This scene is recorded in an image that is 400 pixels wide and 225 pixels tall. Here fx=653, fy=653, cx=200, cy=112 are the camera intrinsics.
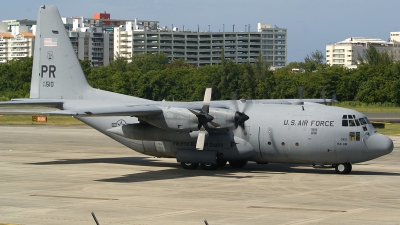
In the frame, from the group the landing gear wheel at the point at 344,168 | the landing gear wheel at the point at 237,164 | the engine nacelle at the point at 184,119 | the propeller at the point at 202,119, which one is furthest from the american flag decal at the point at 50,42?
the landing gear wheel at the point at 344,168

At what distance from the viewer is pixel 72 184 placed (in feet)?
Result: 84.1

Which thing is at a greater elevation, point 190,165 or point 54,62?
point 54,62

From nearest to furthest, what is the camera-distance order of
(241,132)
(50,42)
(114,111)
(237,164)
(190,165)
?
(114,111) < (241,132) < (190,165) < (237,164) < (50,42)

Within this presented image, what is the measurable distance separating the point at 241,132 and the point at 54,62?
11254mm

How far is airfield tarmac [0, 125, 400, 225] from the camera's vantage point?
741 inches

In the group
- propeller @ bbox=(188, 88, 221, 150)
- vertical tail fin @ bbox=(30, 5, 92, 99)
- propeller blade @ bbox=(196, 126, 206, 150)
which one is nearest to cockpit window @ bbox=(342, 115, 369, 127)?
propeller @ bbox=(188, 88, 221, 150)

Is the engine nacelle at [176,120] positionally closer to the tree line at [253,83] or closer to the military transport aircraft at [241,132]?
the military transport aircraft at [241,132]

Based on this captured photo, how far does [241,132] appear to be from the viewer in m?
29.3

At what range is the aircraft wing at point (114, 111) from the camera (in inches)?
1037

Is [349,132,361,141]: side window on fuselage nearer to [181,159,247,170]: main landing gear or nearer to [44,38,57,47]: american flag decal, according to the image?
[181,159,247,170]: main landing gear

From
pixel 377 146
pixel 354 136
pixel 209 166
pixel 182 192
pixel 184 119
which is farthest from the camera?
pixel 209 166

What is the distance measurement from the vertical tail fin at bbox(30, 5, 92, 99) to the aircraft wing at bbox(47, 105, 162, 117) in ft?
22.1

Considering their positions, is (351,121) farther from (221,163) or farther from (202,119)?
(221,163)

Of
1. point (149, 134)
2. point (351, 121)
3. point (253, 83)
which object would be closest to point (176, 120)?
point (149, 134)
